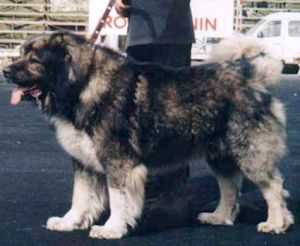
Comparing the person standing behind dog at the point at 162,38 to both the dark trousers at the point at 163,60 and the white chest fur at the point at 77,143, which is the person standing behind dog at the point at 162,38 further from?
the white chest fur at the point at 77,143

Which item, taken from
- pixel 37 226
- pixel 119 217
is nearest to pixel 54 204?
pixel 37 226

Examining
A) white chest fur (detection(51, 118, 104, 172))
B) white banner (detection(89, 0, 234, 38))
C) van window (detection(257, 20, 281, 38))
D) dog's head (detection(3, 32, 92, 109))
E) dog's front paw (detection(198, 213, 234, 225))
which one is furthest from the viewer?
van window (detection(257, 20, 281, 38))

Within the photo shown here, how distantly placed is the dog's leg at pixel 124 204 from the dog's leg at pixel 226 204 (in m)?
0.77

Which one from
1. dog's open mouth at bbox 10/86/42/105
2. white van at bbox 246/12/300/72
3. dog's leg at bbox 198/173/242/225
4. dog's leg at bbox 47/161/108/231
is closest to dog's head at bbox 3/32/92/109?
dog's open mouth at bbox 10/86/42/105

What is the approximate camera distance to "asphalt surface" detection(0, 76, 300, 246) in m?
6.01

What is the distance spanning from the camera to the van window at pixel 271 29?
28531 millimetres

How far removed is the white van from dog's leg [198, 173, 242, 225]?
22021 mm

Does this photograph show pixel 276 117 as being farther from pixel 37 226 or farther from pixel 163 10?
pixel 37 226

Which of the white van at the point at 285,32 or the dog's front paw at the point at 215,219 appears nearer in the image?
the dog's front paw at the point at 215,219

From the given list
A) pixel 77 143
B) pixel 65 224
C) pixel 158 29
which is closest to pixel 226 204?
pixel 65 224

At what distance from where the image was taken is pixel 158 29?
6.94m

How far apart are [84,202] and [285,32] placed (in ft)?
75.7

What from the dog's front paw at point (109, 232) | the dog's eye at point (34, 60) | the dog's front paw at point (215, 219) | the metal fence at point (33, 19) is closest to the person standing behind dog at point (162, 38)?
the dog's front paw at point (215, 219)

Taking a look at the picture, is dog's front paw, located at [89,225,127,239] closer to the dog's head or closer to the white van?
the dog's head
